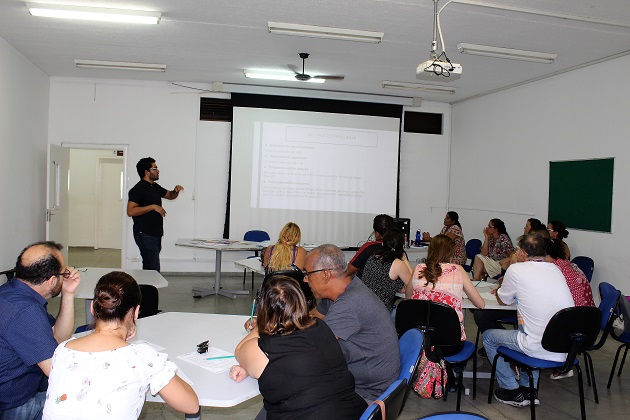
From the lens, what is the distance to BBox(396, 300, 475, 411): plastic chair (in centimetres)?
346

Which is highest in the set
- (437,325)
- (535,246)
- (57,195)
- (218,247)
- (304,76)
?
(304,76)

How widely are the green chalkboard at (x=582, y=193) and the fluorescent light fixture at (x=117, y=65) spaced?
18.5 feet

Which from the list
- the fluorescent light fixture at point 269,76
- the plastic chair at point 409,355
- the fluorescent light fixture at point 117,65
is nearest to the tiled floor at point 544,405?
the plastic chair at point 409,355

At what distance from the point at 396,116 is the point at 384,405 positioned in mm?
7789

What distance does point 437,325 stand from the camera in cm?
349

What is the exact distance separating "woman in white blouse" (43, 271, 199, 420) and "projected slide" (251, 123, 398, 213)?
692 centimetres

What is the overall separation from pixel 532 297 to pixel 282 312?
2.15 m

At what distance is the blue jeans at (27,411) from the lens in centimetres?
222

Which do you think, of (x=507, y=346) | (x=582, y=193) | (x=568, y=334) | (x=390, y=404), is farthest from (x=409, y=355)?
(x=582, y=193)

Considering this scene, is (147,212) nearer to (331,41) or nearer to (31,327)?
(331,41)

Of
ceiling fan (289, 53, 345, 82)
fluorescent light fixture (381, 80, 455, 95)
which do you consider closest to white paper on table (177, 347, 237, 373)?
ceiling fan (289, 53, 345, 82)

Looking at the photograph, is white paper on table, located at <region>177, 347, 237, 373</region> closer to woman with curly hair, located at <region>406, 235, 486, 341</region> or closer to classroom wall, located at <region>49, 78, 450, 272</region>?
woman with curly hair, located at <region>406, 235, 486, 341</region>

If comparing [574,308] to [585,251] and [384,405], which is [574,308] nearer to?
[384,405]

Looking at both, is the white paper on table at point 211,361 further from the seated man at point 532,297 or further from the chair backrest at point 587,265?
the chair backrest at point 587,265
